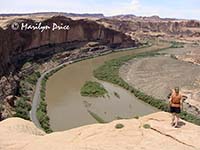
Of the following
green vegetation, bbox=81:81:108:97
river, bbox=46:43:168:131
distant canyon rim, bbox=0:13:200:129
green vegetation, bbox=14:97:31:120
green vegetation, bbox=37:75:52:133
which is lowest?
river, bbox=46:43:168:131

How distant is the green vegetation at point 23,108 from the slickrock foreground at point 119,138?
13633 millimetres

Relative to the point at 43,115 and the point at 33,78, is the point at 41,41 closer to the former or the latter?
the point at 33,78

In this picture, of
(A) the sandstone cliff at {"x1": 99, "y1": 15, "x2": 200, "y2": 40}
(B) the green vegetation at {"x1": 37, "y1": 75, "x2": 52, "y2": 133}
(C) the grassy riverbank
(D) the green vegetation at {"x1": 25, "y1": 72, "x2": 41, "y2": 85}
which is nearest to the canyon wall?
(D) the green vegetation at {"x1": 25, "y1": 72, "x2": 41, "y2": 85}

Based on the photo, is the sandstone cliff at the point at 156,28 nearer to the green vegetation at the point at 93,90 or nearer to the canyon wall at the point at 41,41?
the canyon wall at the point at 41,41

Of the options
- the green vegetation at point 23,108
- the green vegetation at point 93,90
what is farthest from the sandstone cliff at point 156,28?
the green vegetation at point 23,108

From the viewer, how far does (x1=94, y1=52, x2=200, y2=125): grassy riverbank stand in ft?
99.2

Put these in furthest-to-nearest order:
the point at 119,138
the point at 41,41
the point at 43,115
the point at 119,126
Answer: the point at 41,41
the point at 43,115
the point at 119,126
the point at 119,138

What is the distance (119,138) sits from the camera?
11.5 meters

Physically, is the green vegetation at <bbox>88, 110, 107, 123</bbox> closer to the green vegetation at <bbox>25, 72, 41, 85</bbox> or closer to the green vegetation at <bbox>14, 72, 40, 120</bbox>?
the green vegetation at <bbox>14, 72, 40, 120</bbox>

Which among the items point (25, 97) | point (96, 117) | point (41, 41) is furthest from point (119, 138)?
point (41, 41)

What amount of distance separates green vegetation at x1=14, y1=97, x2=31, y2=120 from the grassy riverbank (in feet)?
41.8

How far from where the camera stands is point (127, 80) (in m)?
45.6

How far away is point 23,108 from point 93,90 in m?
11.7

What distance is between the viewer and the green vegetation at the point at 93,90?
38156 millimetres
